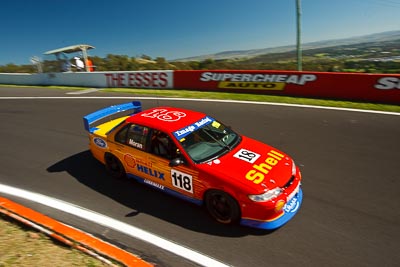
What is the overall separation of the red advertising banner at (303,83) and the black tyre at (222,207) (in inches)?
357

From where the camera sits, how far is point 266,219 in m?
4.21

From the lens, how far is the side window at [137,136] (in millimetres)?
5334

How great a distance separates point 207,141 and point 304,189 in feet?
6.47

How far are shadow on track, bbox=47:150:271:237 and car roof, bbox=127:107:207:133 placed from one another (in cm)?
124

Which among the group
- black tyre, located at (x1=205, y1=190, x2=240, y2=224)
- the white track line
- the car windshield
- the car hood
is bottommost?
the white track line

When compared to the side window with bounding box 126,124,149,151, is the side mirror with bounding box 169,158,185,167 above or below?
below

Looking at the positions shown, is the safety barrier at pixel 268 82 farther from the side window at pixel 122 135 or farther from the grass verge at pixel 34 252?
the grass verge at pixel 34 252

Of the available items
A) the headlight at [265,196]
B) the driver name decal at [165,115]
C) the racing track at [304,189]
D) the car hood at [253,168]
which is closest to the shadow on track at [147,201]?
the racing track at [304,189]

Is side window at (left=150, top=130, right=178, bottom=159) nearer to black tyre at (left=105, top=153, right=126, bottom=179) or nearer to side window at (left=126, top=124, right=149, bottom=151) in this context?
side window at (left=126, top=124, right=149, bottom=151)

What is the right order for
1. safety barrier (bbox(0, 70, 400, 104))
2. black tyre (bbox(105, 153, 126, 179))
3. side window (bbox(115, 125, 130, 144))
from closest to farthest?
1. side window (bbox(115, 125, 130, 144))
2. black tyre (bbox(105, 153, 126, 179))
3. safety barrier (bbox(0, 70, 400, 104))

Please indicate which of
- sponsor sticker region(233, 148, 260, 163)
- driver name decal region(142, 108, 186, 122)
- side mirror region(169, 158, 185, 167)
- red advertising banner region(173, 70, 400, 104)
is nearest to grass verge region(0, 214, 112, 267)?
side mirror region(169, 158, 185, 167)

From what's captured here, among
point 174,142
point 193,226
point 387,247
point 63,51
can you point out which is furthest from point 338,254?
point 63,51

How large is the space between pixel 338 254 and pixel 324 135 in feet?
15.6

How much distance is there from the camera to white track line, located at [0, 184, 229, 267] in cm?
397
